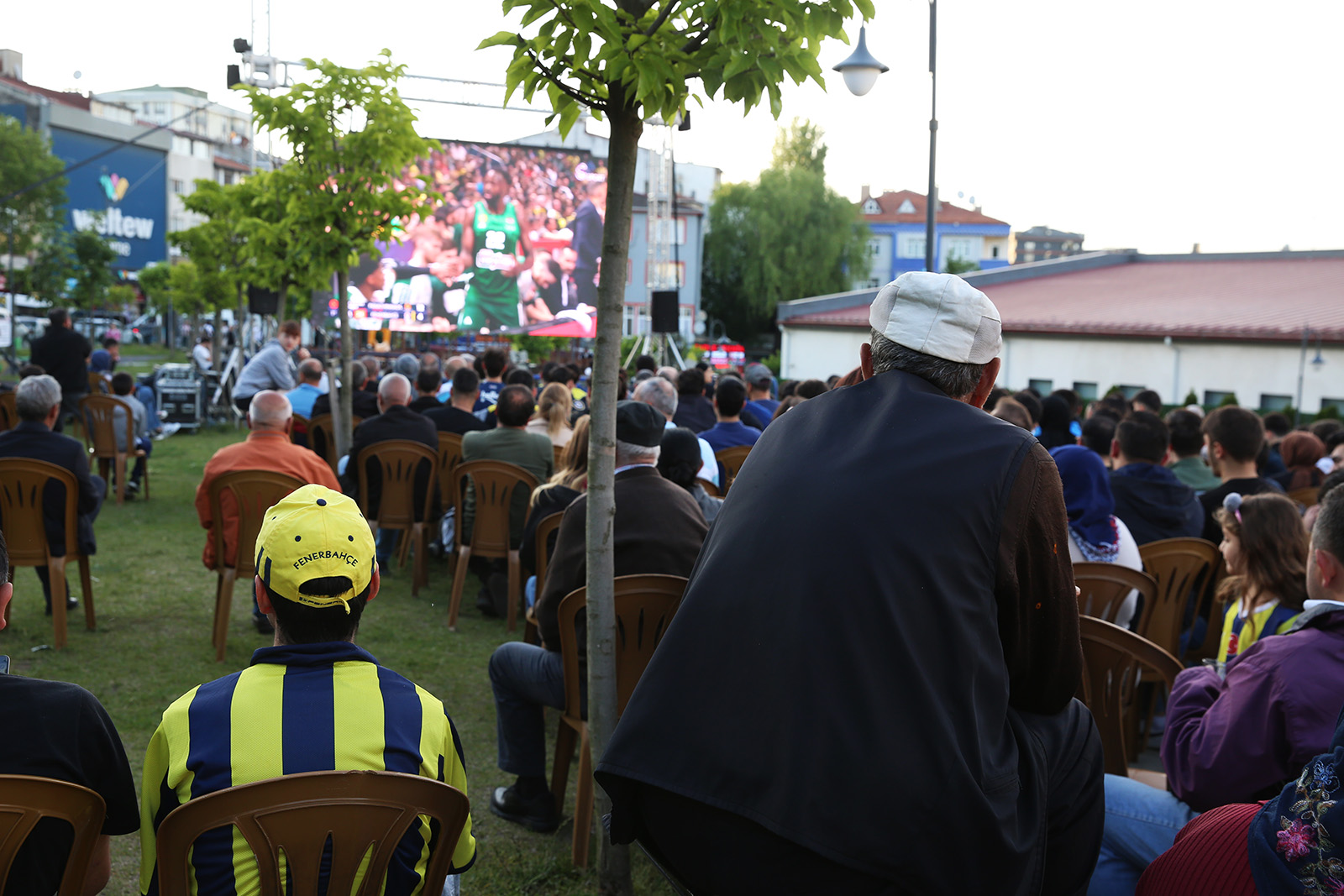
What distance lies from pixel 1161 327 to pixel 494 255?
16.2 m

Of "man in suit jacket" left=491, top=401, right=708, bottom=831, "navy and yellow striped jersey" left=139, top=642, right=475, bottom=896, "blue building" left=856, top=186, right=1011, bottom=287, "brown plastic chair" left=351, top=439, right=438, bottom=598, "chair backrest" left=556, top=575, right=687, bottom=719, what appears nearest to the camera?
"navy and yellow striped jersey" left=139, top=642, right=475, bottom=896

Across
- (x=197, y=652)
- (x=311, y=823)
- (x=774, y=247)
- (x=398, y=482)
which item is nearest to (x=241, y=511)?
(x=197, y=652)

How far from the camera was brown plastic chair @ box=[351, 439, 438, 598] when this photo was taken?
6.39 m

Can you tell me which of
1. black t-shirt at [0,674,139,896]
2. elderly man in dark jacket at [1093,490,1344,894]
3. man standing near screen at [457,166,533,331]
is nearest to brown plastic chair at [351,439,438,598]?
black t-shirt at [0,674,139,896]

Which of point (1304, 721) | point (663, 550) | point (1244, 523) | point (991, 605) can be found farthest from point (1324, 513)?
point (663, 550)

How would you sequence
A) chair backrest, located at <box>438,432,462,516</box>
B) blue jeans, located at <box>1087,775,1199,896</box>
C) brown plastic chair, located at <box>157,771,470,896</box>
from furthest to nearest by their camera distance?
1. chair backrest, located at <box>438,432,462,516</box>
2. blue jeans, located at <box>1087,775,1199,896</box>
3. brown plastic chair, located at <box>157,771,470,896</box>

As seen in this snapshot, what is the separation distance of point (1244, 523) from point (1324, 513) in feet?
2.41

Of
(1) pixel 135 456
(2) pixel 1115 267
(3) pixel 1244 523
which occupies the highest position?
(2) pixel 1115 267

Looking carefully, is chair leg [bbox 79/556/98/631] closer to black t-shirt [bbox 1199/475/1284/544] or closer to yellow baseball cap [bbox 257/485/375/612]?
yellow baseball cap [bbox 257/485/375/612]

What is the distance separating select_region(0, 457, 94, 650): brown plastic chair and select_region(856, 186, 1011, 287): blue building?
75454 millimetres

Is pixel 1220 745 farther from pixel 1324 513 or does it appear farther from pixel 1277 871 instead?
pixel 1277 871

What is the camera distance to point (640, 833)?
1729 millimetres

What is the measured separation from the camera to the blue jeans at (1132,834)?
234 cm

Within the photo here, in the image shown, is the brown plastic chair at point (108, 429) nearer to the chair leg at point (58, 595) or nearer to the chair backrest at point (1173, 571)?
the chair leg at point (58, 595)
